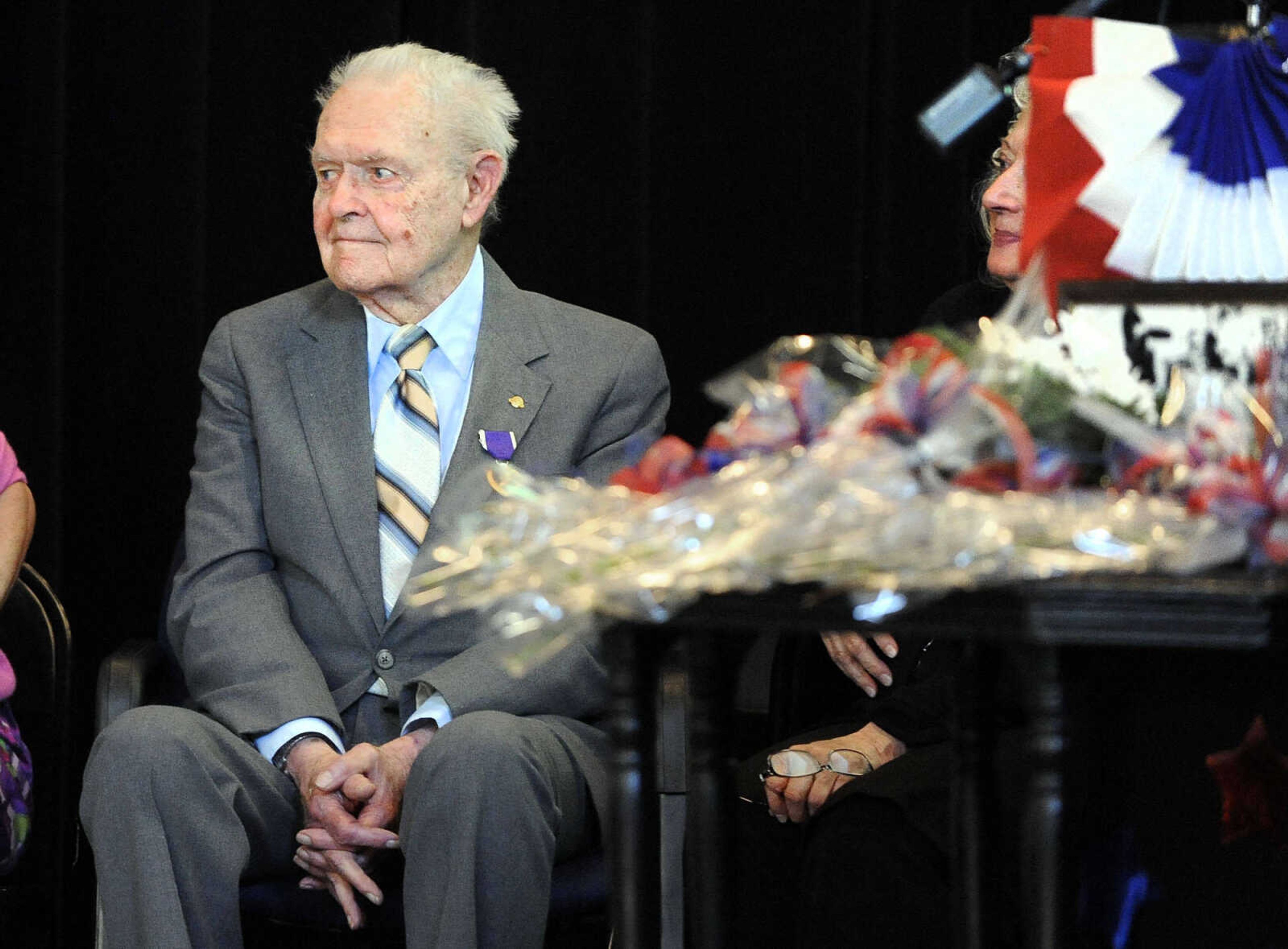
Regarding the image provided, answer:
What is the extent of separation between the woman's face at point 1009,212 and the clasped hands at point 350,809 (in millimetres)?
932

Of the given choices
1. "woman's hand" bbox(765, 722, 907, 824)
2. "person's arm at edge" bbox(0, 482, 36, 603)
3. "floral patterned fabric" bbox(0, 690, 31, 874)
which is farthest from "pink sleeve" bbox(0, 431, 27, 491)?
"woman's hand" bbox(765, 722, 907, 824)

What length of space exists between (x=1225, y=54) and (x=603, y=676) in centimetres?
110

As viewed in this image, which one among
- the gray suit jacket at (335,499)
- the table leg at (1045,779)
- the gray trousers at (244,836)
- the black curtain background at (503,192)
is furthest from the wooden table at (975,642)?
the black curtain background at (503,192)

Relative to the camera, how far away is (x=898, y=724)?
207 centimetres

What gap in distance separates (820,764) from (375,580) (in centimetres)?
64

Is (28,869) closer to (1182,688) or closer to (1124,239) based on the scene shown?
(1182,688)

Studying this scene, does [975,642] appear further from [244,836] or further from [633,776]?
[244,836]

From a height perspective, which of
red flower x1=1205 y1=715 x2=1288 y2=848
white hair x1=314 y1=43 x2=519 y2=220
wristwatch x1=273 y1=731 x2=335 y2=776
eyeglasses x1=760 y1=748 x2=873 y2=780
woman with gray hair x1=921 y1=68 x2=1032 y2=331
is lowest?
wristwatch x1=273 y1=731 x2=335 y2=776

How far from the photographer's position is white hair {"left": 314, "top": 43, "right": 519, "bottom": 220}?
2.43 m

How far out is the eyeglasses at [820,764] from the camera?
2.01 metres

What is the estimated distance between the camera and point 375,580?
2.27m

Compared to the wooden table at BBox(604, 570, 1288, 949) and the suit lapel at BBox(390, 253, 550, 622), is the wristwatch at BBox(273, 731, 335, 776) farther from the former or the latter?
the wooden table at BBox(604, 570, 1288, 949)

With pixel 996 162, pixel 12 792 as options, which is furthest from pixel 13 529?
pixel 996 162

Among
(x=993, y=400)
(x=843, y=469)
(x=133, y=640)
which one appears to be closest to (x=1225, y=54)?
(x=993, y=400)
